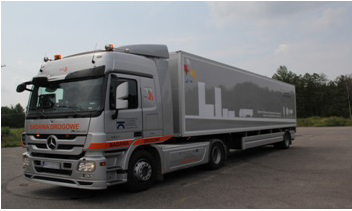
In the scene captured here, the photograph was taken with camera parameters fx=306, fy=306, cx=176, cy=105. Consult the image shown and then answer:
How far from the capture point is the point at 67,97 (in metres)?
6.16

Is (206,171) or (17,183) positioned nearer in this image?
(17,183)

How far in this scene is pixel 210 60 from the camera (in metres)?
9.36

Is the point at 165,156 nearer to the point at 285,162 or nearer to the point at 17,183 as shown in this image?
the point at 17,183

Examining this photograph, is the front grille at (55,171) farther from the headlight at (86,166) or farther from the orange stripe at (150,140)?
the orange stripe at (150,140)

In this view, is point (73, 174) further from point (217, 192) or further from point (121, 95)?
point (217, 192)

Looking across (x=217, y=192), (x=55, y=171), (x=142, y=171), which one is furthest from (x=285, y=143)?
(x=55, y=171)

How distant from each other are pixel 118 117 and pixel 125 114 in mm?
220

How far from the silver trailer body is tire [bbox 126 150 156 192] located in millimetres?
1485

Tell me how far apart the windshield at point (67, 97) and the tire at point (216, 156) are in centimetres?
441

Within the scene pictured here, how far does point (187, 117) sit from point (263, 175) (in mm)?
2594

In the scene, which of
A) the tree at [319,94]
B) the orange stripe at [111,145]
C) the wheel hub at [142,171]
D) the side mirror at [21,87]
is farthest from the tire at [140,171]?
the tree at [319,94]

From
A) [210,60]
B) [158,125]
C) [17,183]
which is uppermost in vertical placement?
[210,60]

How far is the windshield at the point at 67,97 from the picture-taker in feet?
19.4

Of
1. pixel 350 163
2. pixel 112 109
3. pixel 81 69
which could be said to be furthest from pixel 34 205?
pixel 350 163
